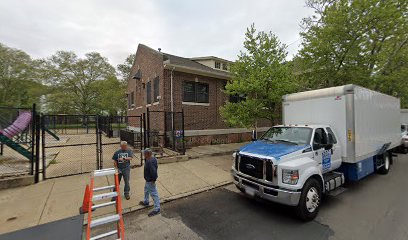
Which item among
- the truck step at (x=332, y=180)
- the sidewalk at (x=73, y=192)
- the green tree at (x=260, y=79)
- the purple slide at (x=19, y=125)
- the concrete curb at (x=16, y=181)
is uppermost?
the green tree at (x=260, y=79)

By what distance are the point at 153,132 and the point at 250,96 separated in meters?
5.94

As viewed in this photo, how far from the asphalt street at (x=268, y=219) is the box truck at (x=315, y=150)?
0.39m

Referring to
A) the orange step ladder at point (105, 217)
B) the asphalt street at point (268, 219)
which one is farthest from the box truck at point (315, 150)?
the orange step ladder at point (105, 217)

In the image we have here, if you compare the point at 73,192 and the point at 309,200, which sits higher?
the point at 309,200

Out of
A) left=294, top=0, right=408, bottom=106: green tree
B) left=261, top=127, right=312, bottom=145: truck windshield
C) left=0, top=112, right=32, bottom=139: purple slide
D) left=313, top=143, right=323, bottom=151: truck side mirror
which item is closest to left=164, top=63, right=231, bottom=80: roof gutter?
left=294, top=0, right=408, bottom=106: green tree

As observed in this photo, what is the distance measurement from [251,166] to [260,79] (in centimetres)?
508

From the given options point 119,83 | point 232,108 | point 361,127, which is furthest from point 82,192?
point 119,83

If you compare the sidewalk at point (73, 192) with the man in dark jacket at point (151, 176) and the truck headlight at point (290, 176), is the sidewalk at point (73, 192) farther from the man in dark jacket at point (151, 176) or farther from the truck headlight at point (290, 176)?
the truck headlight at point (290, 176)

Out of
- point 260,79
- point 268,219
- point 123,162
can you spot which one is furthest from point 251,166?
point 260,79

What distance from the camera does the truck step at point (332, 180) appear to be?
4828mm

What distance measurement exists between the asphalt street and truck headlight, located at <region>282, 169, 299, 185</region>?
884 millimetres

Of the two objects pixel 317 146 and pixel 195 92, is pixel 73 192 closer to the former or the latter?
pixel 317 146

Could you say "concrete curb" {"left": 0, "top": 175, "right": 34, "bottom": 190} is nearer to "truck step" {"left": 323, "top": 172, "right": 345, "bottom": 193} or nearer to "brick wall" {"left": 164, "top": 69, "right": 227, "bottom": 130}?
"brick wall" {"left": 164, "top": 69, "right": 227, "bottom": 130}

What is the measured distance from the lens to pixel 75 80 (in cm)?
3328
